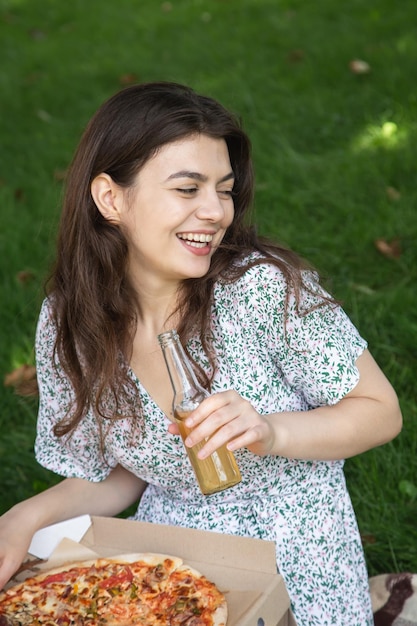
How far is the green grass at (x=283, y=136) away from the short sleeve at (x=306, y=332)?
80 cm

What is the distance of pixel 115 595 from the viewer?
1987 millimetres

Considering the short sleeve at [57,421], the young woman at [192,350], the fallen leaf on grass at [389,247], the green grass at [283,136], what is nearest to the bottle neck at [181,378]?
the young woman at [192,350]

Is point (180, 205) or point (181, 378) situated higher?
point (180, 205)

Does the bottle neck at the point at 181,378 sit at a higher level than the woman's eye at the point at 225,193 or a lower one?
lower

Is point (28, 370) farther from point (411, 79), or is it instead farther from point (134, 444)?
point (411, 79)

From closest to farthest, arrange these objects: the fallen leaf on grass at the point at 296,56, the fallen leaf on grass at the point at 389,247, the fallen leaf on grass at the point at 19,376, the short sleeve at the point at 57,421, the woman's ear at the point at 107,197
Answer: the woman's ear at the point at 107,197 < the short sleeve at the point at 57,421 < the fallen leaf on grass at the point at 19,376 < the fallen leaf on grass at the point at 389,247 < the fallen leaf on grass at the point at 296,56

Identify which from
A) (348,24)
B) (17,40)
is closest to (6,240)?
(348,24)

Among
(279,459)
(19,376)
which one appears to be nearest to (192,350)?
(279,459)

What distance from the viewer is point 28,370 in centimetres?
372

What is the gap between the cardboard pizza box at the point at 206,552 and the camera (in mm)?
1797

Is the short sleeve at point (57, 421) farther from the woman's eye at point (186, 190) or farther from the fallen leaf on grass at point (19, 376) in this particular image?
the fallen leaf on grass at point (19, 376)

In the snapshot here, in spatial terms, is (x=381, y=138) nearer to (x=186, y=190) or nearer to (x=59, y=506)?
(x=186, y=190)

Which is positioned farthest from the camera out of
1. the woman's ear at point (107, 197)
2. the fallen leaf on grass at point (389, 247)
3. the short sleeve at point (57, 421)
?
the fallen leaf on grass at point (389, 247)

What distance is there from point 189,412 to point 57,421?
2.39 ft
